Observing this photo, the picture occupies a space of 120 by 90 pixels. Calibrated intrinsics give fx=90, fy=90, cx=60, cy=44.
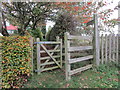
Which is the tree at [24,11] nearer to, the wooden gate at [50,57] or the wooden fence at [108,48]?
the wooden gate at [50,57]

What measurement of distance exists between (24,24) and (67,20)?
2.96m

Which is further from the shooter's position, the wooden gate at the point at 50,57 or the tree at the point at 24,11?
the tree at the point at 24,11

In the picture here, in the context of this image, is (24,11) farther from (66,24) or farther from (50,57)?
(50,57)

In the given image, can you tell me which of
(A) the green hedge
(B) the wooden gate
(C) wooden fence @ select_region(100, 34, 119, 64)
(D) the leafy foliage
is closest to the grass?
(A) the green hedge

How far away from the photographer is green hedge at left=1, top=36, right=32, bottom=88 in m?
2.77

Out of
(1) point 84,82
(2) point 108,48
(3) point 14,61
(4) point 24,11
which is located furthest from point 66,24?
(3) point 14,61

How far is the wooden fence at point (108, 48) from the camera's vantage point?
13.5ft

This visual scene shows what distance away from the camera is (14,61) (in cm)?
282

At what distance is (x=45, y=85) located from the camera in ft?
9.64

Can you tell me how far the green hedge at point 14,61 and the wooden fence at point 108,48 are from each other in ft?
10.5

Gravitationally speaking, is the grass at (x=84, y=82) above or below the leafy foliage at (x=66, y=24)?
below

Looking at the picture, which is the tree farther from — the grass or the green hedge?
the grass

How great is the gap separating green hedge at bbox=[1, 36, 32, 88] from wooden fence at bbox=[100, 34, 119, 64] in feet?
10.5

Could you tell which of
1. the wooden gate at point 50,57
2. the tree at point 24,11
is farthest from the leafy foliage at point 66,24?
the tree at point 24,11
